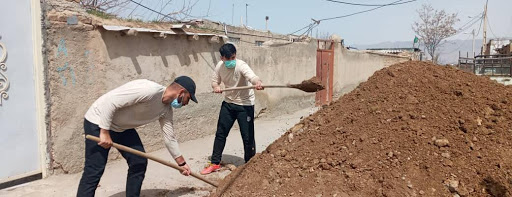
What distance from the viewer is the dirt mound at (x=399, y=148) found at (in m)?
2.96

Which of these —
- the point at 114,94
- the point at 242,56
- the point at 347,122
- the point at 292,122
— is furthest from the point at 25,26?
the point at 292,122

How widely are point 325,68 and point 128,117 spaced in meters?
8.47

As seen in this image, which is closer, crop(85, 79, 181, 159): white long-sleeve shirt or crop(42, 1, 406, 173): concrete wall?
crop(85, 79, 181, 159): white long-sleeve shirt

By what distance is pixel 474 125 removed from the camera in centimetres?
342

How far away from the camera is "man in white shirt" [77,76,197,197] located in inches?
110

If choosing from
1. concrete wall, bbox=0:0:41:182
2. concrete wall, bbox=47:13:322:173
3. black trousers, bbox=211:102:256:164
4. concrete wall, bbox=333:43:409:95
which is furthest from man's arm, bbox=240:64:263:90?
concrete wall, bbox=333:43:409:95

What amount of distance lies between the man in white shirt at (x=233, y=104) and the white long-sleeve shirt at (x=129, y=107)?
1354 mm

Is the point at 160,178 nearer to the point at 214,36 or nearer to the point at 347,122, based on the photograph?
the point at 347,122

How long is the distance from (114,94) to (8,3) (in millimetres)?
1864

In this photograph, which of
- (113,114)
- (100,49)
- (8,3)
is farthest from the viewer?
(100,49)

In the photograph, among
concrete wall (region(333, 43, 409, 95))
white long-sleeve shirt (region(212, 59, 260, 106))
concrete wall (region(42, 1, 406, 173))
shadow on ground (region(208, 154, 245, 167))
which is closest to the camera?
concrete wall (region(42, 1, 406, 173))

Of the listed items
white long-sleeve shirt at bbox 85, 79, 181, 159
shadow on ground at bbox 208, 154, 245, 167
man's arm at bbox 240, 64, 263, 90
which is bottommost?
shadow on ground at bbox 208, 154, 245, 167

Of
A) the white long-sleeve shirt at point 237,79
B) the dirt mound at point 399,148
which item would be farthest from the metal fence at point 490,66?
the white long-sleeve shirt at point 237,79

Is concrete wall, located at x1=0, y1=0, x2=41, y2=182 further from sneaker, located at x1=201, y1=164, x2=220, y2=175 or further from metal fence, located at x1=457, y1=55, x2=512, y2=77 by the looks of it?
metal fence, located at x1=457, y1=55, x2=512, y2=77
